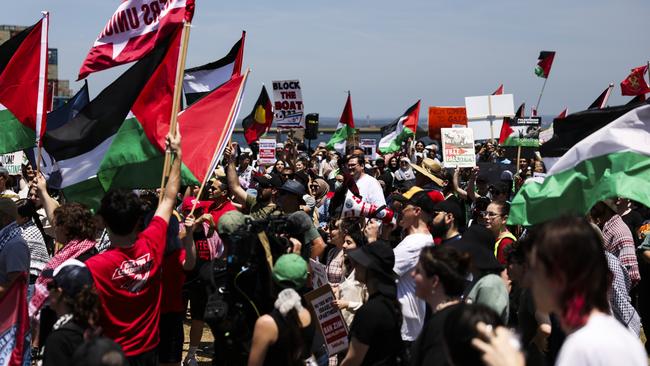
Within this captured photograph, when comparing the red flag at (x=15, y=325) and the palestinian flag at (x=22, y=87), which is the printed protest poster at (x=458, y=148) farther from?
the red flag at (x=15, y=325)

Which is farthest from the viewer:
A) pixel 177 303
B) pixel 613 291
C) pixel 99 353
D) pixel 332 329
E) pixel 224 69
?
pixel 224 69

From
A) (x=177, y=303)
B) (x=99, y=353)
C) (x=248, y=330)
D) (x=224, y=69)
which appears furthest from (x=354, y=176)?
(x=99, y=353)

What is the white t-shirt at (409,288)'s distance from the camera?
623 centimetres

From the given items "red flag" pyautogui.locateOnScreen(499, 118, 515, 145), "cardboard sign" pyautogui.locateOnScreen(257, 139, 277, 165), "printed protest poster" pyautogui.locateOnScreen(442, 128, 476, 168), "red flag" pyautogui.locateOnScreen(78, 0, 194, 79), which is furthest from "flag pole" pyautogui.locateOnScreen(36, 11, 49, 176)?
"red flag" pyautogui.locateOnScreen(499, 118, 515, 145)

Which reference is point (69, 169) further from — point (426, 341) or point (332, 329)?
point (426, 341)

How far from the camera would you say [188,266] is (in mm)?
6777

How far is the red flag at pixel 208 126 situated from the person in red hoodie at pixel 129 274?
2.08 meters

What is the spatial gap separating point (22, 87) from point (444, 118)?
13.6 m

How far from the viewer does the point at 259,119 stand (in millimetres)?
17500

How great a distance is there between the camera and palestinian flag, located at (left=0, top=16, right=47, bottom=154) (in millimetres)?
7961

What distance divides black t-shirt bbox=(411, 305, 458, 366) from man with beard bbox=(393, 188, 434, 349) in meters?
1.59

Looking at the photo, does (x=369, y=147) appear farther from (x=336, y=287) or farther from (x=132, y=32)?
(x=336, y=287)

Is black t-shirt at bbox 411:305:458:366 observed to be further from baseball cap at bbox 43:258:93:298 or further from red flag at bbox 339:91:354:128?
red flag at bbox 339:91:354:128

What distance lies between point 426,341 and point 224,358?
5.63ft
